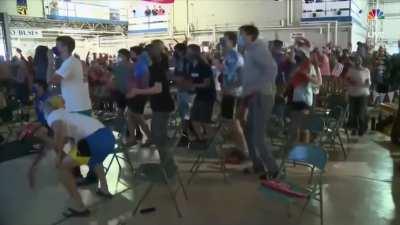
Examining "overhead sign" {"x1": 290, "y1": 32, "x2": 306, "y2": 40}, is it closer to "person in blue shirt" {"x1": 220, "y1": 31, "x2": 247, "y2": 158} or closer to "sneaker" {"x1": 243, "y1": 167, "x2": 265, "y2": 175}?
"person in blue shirt" {"x1": 220, "y1": 31, "x2": 247, "y2": 158}

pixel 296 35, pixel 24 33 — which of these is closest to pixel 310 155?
pixel 296 35

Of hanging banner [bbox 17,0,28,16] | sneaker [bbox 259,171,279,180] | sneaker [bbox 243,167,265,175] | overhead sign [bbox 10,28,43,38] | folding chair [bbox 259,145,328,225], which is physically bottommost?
sneaker [bbox 243,167,265,175]

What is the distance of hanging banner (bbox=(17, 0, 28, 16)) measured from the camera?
1655 cm

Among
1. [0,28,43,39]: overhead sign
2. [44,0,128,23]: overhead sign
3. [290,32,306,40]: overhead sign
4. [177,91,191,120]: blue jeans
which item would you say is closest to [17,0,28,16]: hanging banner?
[44,0,128,23]: overhead sign

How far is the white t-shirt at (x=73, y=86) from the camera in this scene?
425cm

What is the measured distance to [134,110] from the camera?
20.6ft

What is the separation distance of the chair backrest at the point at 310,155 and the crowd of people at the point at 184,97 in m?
0.83

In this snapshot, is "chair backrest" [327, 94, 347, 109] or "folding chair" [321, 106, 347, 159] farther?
"chair backrest" [327, 94, 347, 109]

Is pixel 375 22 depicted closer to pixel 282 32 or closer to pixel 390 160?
pixel 282 32

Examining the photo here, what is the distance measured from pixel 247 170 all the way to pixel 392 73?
17.8ft

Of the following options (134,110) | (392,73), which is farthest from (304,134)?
(392,73)

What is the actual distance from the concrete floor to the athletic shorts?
0.53 m

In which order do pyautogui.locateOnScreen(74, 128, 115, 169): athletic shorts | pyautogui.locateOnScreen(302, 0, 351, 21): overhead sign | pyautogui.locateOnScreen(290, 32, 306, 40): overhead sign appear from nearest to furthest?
pyautogui.locateOnScreen(74, 128, 115, 169): athletic shorts → pyautogui.locateOnScreen(302, 0, 351, 21): overhead sign → pyautogui.locateOnScreen(290, 32, 306, 40): overhead sign

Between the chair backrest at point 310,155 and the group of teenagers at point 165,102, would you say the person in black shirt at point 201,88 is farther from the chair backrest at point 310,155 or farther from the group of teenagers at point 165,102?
the chair backrest at point 310,155
